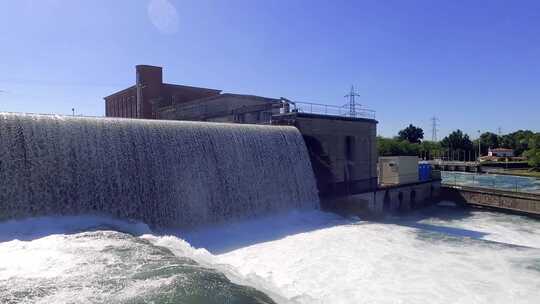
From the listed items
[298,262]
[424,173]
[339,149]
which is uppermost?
[339,149]

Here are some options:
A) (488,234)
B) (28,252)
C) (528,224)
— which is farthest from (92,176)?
(528,224)

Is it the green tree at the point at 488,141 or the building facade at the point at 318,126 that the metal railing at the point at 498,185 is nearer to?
the building facade at the point at 318,126

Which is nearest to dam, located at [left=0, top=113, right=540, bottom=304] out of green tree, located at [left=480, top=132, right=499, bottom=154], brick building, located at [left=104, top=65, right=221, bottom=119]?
brick building, located at [left=104, top=65, right=221, bottom=119]

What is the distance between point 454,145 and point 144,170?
3287 inches

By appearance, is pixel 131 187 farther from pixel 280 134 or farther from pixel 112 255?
pixel 280 134

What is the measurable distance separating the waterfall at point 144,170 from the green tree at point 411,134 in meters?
81.6

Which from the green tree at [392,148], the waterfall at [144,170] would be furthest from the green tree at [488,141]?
the waterfall at [144,170]

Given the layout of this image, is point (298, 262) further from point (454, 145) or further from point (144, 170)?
point (454, 145)

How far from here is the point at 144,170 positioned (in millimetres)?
12250

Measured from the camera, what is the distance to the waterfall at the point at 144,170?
10234mm

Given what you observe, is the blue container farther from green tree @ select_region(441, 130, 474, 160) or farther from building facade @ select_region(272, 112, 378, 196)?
green tree @ select_region(441, 130, 474, 160)

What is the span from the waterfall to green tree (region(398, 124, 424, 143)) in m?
81.6

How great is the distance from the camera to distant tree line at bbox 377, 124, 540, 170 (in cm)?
6844

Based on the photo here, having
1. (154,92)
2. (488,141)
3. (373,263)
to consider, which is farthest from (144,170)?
(488,141)
